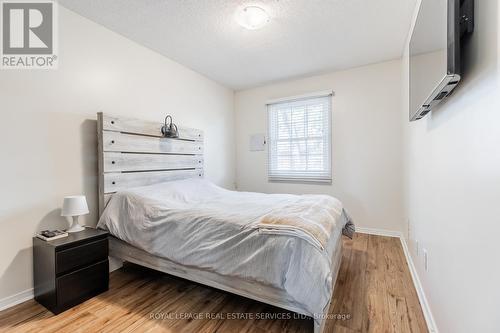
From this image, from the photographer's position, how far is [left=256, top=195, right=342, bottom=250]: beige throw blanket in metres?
1.47

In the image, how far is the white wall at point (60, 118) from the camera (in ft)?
6.10

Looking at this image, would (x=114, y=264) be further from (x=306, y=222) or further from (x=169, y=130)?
(x=306, y=222)

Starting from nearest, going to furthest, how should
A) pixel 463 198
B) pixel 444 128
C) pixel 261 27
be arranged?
1. pixel 463 198
2. pixel 444 128
3. pixel 261 27

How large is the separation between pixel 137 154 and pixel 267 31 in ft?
6.50

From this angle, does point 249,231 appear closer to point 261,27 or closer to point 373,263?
point 373,263

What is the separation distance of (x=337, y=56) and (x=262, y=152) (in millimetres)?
1949

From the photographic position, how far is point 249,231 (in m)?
1.64

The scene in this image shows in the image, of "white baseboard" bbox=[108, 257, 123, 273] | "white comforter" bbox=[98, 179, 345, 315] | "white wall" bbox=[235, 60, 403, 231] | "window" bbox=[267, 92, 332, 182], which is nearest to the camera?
"white comforter" bbox=[98, 179, 345, 315]

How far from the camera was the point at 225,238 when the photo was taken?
1.72 meters

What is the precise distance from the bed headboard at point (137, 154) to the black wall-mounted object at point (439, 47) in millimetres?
2610

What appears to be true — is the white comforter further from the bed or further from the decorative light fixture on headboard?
the decorative light fixture on headboard

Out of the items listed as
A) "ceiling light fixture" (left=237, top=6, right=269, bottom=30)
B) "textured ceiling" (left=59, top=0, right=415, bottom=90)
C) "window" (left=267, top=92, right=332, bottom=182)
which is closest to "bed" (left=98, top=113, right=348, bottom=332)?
"textured ceiling" (left=59, top=0, right=415, bottom=90)

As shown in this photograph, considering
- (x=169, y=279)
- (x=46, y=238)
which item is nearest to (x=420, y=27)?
(x=169, y=279)

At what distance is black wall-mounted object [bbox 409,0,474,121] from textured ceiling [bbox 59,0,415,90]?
0.85 meters
